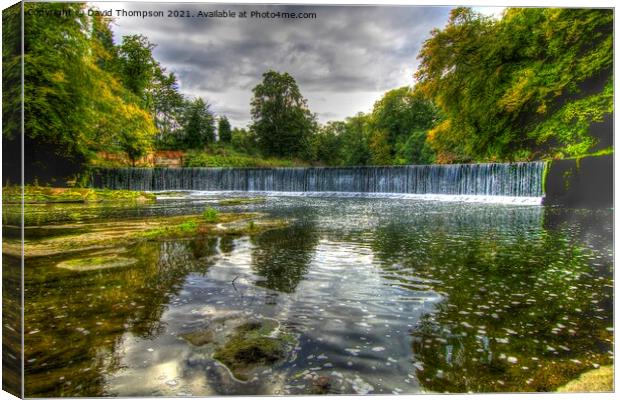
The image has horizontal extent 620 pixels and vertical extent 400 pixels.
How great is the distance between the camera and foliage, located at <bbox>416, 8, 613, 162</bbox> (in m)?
3.14

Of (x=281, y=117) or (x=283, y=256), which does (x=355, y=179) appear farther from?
(x=283, y=256)

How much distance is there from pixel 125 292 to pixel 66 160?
268 centimetres

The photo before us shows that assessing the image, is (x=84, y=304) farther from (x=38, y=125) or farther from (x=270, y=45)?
(x=270, y=45)

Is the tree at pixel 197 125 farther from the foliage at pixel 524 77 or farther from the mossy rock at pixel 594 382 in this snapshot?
the mossy rock at pixel 594 382

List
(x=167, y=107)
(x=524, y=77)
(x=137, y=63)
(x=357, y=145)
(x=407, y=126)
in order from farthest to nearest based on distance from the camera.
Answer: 1. (x=357, y=145)
2. (x=407, y=126)
3. (x=167, y=107)
4. (x=524, y=77)
5. (x=137, y=63)

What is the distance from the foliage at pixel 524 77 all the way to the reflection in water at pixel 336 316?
1243 mm

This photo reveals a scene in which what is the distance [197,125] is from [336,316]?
608cm

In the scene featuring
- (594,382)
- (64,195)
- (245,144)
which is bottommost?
(594,382)

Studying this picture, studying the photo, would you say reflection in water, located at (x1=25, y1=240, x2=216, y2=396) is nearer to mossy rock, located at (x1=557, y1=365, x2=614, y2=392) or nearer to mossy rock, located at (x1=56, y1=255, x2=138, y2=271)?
mossy rock, located at (x1=56, y1=255, x2=138, y2=271)

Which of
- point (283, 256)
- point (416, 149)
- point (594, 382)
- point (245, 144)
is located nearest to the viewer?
point (594, 382)

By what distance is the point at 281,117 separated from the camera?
315 inches

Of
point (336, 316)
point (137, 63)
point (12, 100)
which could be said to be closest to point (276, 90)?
point (137, 63)

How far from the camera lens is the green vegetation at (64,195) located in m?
1.96

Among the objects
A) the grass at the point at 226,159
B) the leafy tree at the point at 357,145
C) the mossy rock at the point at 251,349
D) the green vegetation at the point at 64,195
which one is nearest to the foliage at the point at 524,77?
the mossy rock at the point at 251,349
